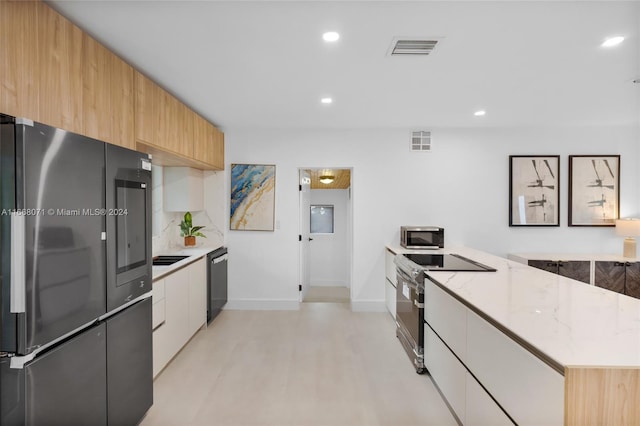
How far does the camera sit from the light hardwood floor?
2273mm

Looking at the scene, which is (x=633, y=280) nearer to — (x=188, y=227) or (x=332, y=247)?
(x=332, y=247)

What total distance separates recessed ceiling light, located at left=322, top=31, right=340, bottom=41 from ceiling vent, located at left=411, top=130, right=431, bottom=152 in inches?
107

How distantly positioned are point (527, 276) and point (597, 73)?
5.63 ft

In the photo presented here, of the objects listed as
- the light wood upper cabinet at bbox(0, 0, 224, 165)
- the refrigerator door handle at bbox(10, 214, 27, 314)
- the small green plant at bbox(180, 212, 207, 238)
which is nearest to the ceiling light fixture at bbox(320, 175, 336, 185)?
the small green plant at bbox(180, 212, 207, 238)

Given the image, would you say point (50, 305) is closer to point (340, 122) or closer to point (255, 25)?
point (255, 25)

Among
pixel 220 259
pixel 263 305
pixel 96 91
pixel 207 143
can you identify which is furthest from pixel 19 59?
pixel 263 305

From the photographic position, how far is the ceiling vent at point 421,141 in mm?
4516

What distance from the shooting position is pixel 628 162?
438 cm

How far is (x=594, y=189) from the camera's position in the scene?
4.39 m

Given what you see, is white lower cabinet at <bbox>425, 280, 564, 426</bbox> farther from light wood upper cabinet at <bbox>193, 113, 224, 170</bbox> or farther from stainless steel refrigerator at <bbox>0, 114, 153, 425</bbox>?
light wood upper cabinet at <bbox>193, 113, 224, 170</bbox>

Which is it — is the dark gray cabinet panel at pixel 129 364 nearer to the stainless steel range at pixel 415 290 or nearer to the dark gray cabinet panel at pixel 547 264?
the stainless steel range at pixel 415 290

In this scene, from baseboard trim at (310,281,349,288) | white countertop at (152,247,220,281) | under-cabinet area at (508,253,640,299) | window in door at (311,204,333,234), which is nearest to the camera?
white countertop at (152,247,220,281)

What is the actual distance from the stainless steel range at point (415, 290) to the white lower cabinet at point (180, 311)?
2108 mm

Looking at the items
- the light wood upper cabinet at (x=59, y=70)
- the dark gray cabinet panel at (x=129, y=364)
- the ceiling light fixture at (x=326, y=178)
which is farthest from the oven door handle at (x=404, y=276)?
the light wood upper cabinet at (x=59, y=70)
